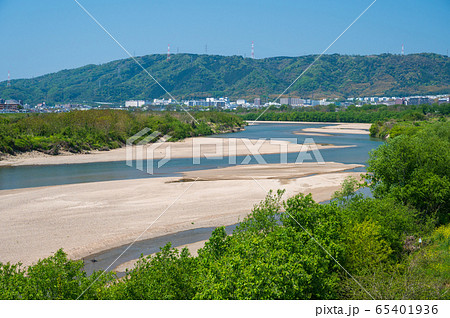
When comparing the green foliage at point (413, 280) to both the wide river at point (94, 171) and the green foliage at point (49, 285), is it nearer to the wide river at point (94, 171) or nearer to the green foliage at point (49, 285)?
the green foliage at point (49, 285)

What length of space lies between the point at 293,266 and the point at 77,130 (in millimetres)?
59978

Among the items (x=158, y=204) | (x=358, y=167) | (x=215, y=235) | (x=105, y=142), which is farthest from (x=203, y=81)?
(x=215, y=235)

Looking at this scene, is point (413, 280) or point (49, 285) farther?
point (413, 280)

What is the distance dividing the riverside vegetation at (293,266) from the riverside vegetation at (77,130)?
1839 inches

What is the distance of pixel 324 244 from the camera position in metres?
12.2

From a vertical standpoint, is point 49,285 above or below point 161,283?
above

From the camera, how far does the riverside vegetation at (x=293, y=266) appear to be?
31.5 ft

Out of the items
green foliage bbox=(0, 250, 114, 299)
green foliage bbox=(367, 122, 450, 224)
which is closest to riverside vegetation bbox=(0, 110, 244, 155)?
green foliage bbox=(367, 122, 450, 224)

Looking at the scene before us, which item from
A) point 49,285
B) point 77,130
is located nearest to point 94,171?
point 77,130

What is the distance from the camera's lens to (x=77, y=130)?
212 feet

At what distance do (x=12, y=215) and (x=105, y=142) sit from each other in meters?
41.6

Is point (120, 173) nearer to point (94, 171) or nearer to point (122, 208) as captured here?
point (94, 171)

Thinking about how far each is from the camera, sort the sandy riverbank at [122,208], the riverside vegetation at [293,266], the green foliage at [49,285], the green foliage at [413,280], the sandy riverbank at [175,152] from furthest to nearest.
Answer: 1. the sandy riverbank at [175,152]
2. the sandy riverbank at [122,208]
3. the green foliage at [413,280]
4. the riverside vegetation at [293,266]
5. the green foliage at [49,285]

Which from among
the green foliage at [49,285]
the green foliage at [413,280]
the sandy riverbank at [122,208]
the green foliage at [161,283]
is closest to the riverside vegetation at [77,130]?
the sandy riverbank at [122,208]
